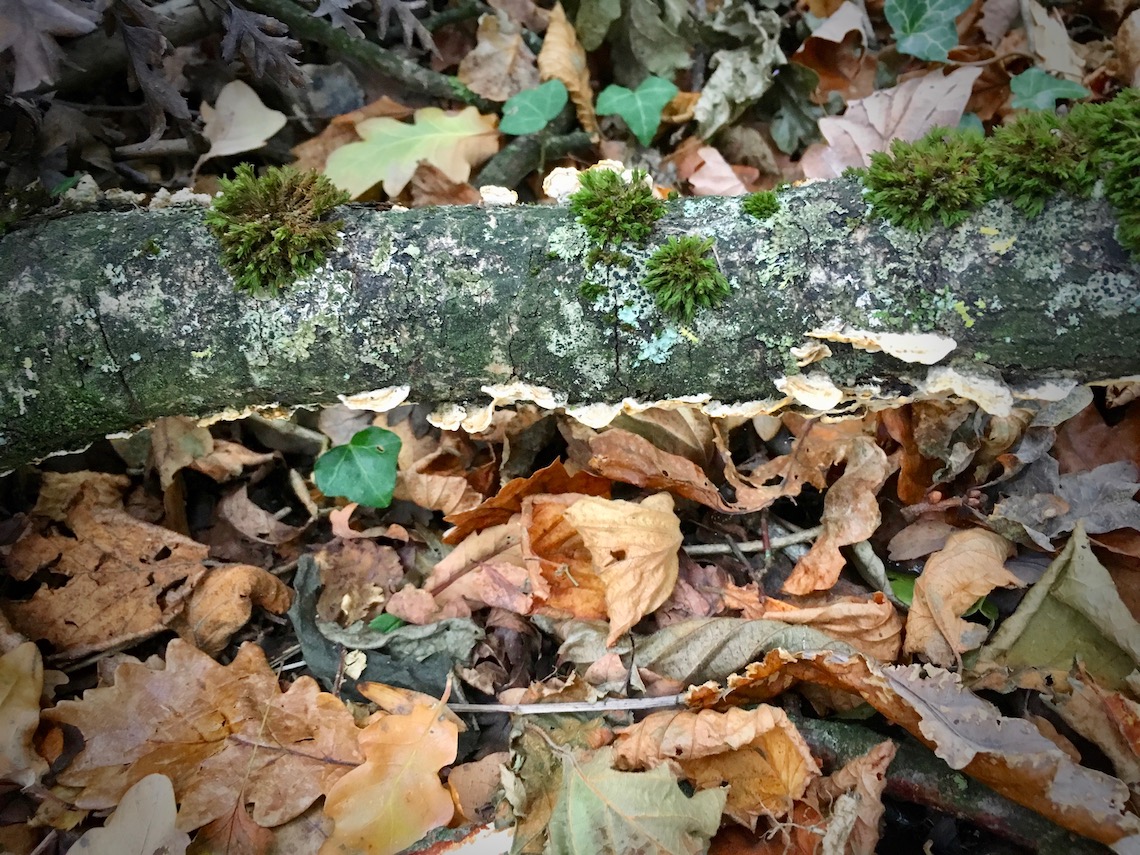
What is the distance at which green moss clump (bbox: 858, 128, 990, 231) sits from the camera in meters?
1.66

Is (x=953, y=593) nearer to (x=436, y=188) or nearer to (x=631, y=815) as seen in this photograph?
(x=631, y=815)

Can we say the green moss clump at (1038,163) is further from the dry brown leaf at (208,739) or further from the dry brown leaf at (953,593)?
the dry brown leaf at (208,739)

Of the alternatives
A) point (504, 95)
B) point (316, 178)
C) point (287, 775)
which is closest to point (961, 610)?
point (287, 775)

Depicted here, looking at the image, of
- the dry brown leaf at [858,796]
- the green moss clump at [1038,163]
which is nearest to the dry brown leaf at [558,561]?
the dry brown leaf at [858,796]

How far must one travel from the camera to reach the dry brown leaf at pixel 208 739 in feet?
6.38

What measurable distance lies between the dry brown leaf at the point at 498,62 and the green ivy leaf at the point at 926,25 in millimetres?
1615

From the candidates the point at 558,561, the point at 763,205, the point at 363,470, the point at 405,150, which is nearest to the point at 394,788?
the point at 558,561

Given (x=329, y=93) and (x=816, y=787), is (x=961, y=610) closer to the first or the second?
(x=816, y=787)

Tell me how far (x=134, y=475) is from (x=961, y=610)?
9.13 feet

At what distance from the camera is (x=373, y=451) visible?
8.04ft

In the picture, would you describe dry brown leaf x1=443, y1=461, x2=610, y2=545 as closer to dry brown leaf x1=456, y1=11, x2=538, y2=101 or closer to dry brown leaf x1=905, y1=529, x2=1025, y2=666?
dry brown leaf x1=905, y1=529, x2=1025, y2=666

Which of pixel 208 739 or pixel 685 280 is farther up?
pixel 685 280

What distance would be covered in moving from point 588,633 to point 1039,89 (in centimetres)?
278

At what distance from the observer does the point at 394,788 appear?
6.16 ft
